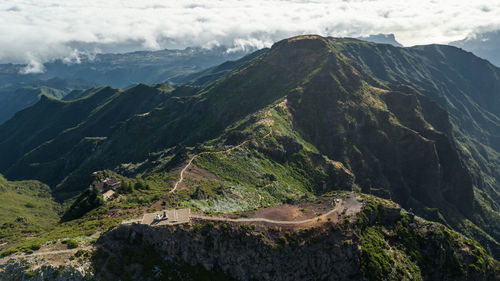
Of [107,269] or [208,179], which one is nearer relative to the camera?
[107,269]

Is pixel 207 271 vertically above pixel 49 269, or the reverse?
pixel 49 269

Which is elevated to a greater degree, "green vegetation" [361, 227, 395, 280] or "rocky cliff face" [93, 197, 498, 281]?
"rocky cliff face" [93, 197, 498, 281]

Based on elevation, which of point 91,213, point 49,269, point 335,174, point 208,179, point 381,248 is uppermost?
point 49,269

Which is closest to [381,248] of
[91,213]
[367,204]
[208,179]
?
[367,204]

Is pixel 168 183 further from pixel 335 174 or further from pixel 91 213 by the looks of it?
pixel 335 174

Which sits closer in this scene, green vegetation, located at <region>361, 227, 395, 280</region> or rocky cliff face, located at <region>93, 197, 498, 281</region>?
rocky cliff face, located at <region>93, 197, 498, 281</region>

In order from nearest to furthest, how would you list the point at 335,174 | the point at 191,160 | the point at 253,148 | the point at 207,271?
the point at 207,271 < the point at 191,160 < the point at 253,148 < the point at 335,174

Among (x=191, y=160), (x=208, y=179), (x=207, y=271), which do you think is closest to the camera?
(x=207, y=271)

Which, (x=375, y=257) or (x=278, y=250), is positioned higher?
(x=278, y=250)

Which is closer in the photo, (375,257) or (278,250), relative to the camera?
(278,250)

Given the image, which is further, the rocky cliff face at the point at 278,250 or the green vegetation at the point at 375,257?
the green vegetation at the point at 375,257

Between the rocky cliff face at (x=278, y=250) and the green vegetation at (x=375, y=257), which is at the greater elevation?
the rocky cliff face at (x=278, y=250)
